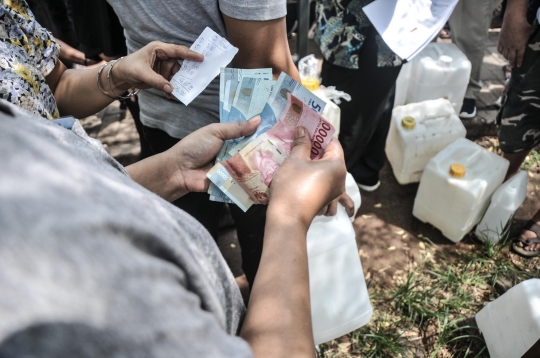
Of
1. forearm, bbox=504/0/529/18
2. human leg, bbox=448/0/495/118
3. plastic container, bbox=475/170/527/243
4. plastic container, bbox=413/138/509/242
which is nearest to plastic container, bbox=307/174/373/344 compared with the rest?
plastic container, bbox=413/138/509/242

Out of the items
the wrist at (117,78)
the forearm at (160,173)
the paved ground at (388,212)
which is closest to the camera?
the forearm at (160,173)

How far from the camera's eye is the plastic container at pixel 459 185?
243 cm

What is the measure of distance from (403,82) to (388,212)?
A: 1.14 m

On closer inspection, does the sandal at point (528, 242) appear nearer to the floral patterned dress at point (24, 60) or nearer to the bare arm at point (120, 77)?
the bare arm at point (120, 77)

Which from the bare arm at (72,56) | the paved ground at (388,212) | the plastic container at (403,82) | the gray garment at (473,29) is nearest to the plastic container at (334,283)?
the paved ground at (388,212)

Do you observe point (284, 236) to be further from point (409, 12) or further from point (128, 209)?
point (409, 12)

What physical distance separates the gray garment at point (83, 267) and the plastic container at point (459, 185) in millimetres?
2287

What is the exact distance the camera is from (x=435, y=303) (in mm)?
2248

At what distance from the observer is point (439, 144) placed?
2.86 metres

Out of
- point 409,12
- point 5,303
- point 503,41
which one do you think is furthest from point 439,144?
point 5,303

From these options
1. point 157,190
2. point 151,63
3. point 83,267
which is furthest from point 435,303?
point 83,267

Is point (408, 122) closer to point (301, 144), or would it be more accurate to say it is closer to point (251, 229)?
point (251, 229)

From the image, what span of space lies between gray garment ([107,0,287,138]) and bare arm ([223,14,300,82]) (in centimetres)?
3

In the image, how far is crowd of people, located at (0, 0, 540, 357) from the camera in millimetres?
398
